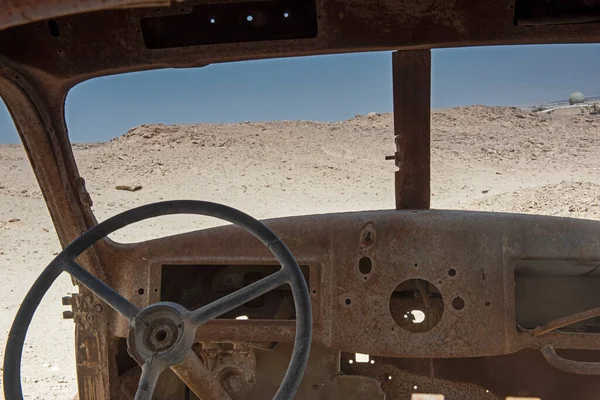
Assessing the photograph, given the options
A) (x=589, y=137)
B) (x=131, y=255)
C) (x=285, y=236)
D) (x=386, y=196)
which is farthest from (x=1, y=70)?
(x=589, y=137)

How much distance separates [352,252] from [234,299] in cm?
73

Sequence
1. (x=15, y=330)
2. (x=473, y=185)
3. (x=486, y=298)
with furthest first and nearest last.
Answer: (x=473, y=185) → (x=486, y=298) → (x=15, y=330)

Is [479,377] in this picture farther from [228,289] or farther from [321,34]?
[321,34]

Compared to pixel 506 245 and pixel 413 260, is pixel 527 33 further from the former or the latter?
pixel 413 260

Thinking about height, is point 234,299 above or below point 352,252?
above

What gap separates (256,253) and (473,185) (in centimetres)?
1488

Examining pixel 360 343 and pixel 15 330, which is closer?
pixel 15 330

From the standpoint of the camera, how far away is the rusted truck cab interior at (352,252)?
2184 millimetres

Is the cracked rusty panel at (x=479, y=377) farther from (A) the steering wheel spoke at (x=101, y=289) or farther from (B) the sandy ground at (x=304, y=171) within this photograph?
(B) the sandy ground at (x=304, y=171)

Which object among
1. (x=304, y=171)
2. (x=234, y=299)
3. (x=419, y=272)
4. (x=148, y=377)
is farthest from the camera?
(x=304, y=171)

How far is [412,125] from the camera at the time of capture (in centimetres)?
266

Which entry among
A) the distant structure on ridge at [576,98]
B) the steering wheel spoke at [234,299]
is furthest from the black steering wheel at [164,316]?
the distant structure on ridge at [576,98]

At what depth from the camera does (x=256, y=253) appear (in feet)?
7.98

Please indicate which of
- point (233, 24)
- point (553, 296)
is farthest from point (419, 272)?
point (233, 24)
